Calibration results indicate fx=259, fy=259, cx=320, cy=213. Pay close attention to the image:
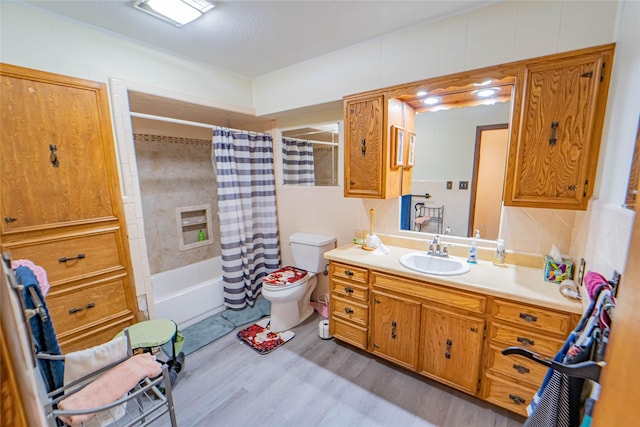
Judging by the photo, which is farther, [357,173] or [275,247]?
[275,247]

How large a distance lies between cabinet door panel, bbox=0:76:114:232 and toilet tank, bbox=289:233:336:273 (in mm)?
1551

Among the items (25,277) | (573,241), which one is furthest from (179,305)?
(573,241)

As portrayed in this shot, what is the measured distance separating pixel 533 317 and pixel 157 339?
7.32 ft

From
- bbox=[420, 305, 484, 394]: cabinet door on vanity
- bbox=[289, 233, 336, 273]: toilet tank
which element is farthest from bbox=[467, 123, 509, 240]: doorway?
bbox=[289, 233, 336, 273]: toilet tank

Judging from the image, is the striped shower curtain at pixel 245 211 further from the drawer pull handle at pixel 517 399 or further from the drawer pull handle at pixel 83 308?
the drawer pull handle at pixel 517 399

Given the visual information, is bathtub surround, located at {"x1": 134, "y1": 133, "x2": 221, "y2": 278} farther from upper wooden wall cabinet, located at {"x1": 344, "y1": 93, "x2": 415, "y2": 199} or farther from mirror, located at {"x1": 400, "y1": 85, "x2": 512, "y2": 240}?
mirror, located at {"x1": 400, "y1": 85, "x2": 512, "y2": 240}

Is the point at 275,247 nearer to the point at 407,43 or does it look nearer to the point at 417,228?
the point at 417,228

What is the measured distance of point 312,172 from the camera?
9.25 feet

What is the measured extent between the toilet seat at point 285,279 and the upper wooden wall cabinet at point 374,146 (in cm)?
92

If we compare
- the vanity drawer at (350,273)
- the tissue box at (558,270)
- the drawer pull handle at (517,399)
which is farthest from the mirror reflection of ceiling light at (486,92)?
the drawer pull handle at (517,399)

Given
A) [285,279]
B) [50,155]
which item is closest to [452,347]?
[285,279]

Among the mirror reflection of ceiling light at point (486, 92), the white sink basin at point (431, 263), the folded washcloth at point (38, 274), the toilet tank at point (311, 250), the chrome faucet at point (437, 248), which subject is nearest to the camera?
the folded washcloth at point (38, 274)

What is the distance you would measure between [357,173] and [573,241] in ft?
4.73

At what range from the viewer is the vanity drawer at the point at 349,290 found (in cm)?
197
